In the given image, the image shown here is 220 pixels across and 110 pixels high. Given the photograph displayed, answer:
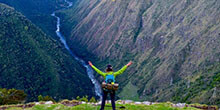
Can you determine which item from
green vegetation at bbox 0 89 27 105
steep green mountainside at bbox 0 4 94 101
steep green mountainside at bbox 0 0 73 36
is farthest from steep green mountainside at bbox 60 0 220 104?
green vegetation at bbox 0 89 27 105

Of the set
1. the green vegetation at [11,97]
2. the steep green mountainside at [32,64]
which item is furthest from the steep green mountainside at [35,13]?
the green vegetation at [11,97]

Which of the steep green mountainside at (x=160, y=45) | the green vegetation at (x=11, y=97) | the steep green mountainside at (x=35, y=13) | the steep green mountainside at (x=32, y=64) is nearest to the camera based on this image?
the green vegetation at (x=11, y=97)

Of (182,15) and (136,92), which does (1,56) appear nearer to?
(136,92)

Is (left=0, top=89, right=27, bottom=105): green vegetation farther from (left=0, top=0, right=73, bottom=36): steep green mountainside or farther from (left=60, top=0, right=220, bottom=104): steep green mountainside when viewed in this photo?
(left=0, top=0, right=73, bottom=36): steep green mountainside

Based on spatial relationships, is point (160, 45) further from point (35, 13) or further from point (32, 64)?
point (35, 13)

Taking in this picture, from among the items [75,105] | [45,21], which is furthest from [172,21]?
[45,21]

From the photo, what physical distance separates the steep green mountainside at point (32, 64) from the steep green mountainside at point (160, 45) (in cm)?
2430

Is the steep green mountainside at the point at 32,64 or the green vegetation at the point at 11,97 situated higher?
the steep green mountainside at the point at 32,64

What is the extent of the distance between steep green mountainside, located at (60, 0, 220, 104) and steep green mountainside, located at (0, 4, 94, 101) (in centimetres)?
2430

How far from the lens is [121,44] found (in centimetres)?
12450

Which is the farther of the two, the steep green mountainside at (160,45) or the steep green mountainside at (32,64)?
the steep green mountainside at (32,64)

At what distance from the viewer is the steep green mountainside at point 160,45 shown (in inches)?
2847

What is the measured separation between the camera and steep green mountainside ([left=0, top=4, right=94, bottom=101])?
7600cm

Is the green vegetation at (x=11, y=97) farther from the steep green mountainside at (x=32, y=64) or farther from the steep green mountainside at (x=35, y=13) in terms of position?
the steep green mountainside at (x=35, y=13)
